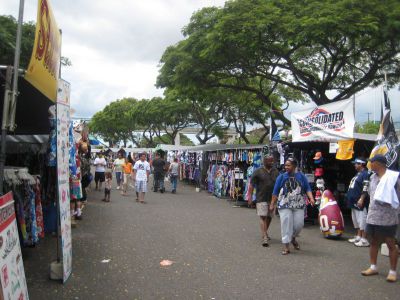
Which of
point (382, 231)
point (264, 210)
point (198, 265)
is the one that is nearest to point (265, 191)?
point (264, 210)

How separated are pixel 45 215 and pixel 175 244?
101 inches

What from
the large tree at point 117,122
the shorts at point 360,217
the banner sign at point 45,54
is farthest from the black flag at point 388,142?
the large tree at point 117,122

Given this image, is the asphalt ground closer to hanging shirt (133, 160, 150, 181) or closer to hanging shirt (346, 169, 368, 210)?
hanging shirt (346, 169, 368, 210)

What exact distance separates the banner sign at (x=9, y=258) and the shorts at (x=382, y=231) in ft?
15.2

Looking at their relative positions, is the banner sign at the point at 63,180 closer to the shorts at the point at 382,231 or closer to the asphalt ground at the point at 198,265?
the asphalt ground at the point at 198,265

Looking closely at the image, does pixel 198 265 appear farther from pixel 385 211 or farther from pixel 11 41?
pixel 11 41

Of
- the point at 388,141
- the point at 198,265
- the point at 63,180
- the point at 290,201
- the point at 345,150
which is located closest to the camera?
the point at 63,180

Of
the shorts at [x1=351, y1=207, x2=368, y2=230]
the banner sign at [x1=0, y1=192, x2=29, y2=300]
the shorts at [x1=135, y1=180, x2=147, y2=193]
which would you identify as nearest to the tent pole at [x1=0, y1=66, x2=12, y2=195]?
the banner sign at [x1=0, y1=192, x2=29, y2=300]

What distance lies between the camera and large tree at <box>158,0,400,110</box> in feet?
45.5

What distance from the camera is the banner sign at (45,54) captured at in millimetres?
3826

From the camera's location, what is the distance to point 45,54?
4117 millimetres

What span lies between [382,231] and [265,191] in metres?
2.85

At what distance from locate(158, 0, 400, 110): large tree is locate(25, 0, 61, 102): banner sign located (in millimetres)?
10753

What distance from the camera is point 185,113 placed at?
38.7 metres
